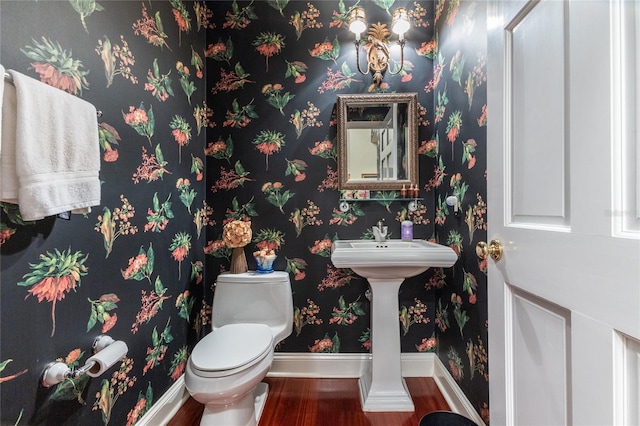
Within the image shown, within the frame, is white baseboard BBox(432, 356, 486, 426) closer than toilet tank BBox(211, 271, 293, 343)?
Yes

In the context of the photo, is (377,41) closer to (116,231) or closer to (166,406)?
(116,231)

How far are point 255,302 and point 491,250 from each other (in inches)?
51.8

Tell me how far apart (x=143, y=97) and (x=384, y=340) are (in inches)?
69.4

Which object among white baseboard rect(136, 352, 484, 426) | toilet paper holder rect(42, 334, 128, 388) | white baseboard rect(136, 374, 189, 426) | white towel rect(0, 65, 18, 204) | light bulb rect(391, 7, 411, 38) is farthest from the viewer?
white baseboard rect(136, 352, 484, 426)

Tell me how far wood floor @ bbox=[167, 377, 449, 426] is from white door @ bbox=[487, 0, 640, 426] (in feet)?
2.69

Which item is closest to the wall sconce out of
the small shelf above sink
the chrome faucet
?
the small shelf above sink

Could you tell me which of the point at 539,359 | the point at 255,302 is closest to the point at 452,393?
the point at 539,359

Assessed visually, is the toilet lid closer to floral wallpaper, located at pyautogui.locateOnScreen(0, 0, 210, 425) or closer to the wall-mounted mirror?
floral wallpaper, located at pyautogui.locateOnScreen(0, 0, 210, 425)

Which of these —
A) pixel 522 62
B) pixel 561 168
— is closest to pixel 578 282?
pixel 561 168

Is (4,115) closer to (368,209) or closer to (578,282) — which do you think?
(578,282)

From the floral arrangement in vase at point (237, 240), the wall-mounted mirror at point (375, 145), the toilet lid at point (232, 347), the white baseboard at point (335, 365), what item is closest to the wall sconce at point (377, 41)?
the wall-mounted mirror at point (375, 145)

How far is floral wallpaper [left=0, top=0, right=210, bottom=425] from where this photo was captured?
0.79 meters

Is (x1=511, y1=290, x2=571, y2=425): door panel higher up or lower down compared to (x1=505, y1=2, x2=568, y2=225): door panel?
lower down

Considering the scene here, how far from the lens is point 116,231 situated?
3.72 ft
